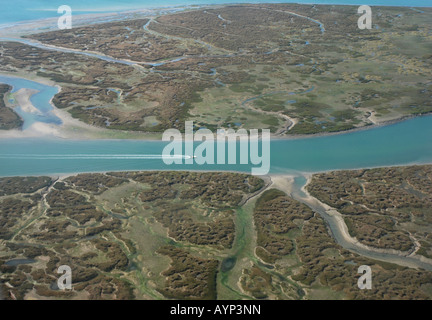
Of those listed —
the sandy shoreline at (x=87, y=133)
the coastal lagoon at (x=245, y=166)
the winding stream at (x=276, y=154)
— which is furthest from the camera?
the sandy shoreline at (x=87, y=133)
